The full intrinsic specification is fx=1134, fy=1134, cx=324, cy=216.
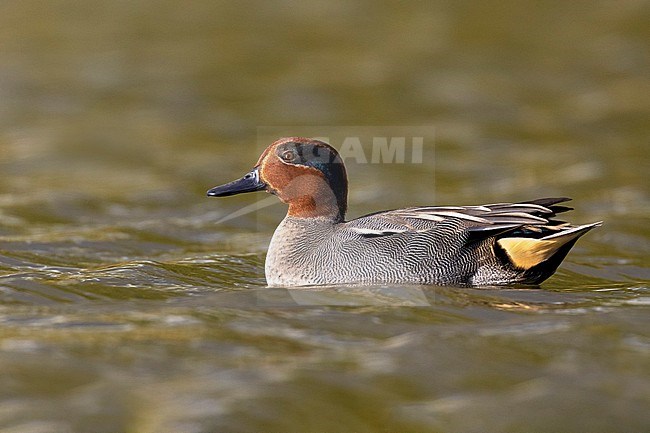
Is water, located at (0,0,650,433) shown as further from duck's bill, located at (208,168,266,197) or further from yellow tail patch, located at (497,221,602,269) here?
duck's bill, located at (208,168,266,197)

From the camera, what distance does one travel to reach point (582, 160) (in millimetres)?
13180

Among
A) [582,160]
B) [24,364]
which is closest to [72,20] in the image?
[582,160]

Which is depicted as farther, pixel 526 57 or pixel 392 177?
pixel 526 57

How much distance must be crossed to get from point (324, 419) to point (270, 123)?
9226 mm

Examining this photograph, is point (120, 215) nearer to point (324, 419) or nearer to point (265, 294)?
point (265, 294)

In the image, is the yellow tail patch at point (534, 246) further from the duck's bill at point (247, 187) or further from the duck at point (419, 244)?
the duck's bill at point (247, 187)

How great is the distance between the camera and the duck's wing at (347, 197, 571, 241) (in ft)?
24.9

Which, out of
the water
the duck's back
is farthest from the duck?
the water

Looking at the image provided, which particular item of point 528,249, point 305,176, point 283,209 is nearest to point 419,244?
point 528,249

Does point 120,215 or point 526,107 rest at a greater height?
point 526,107

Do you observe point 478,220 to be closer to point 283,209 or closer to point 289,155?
point 289,155

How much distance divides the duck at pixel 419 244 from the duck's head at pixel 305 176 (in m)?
0.01

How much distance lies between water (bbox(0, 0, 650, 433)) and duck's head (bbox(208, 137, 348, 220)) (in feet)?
2.33

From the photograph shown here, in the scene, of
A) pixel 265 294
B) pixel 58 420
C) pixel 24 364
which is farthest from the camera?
pixel 265 294
